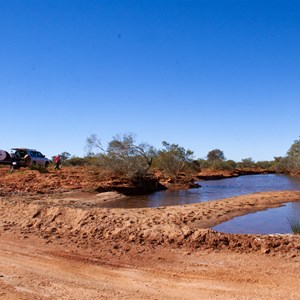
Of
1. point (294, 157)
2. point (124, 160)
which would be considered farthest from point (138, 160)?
point (294, 157)

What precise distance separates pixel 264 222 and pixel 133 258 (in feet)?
25.2

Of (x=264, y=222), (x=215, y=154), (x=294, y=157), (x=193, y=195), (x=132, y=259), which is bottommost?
(x=132, y=259)

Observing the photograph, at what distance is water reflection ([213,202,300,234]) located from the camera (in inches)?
518

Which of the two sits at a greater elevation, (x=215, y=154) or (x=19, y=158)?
(x=215, y=154)

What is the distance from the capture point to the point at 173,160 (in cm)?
3884

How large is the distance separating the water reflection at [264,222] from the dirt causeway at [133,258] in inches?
39.9

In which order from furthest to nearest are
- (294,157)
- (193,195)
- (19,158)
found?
(294,157), (19,158), (193,195)

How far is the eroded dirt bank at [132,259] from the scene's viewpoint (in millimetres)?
6633

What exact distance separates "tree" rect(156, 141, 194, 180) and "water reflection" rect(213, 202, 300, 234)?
1985 centimetres

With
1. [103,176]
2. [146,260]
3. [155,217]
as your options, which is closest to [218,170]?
[103,176]

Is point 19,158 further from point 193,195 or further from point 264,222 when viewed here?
point 264,222

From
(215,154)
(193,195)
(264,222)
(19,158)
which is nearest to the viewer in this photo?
(264,222)

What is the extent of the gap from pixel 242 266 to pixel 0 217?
878 cm

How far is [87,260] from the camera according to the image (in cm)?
869
